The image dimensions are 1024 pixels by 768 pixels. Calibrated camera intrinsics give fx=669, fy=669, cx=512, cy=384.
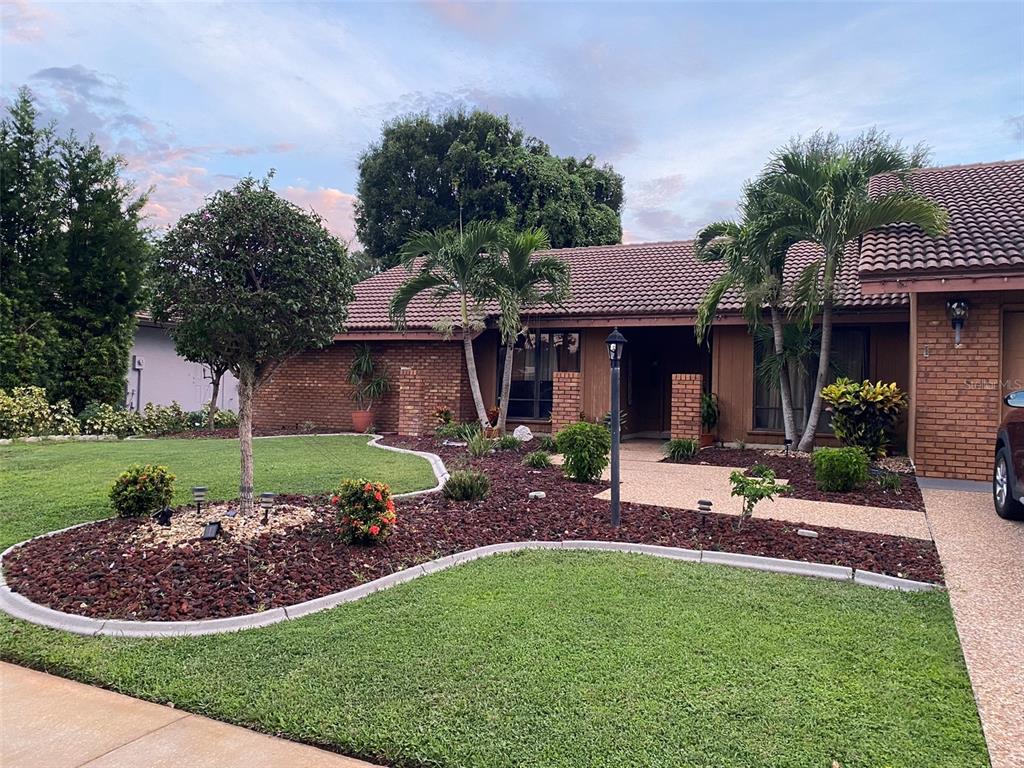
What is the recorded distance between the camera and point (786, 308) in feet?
39.7

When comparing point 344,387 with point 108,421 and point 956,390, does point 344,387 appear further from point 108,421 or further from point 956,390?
point 956,390

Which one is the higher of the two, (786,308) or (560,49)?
(560,49)

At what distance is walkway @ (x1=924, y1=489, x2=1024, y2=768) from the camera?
3.00 meters

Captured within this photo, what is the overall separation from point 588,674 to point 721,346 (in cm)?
1078

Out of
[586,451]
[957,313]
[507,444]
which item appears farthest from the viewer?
[507,444]

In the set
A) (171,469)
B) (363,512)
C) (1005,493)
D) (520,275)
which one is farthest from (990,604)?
(171,469)

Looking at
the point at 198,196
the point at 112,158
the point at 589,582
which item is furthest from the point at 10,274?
the point at 589,582

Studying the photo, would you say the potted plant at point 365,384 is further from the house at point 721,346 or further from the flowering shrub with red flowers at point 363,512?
the flowering shrub with red flowers at point 363,512

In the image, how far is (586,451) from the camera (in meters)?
8.74

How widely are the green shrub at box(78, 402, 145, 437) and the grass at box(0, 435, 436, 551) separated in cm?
224

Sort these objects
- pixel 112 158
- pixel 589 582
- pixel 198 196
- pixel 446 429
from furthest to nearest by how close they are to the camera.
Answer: pixel 112 158, pixel 446 429, pixel 198 196, pixel 589 582

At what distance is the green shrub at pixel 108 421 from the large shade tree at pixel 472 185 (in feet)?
53.3

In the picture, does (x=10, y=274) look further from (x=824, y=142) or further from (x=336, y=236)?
(x=824, y=142)

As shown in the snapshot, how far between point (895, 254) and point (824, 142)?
32.1 m
